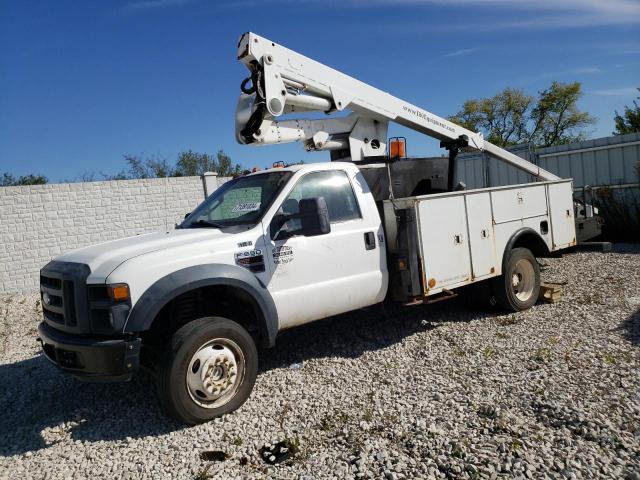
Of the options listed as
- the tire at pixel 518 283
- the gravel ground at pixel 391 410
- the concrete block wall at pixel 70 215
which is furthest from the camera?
the concrete block wall at pixel 70 215

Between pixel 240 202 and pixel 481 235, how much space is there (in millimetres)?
2903

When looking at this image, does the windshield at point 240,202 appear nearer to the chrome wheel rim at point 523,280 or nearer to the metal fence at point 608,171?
the chrome wheel rim at point 523,280

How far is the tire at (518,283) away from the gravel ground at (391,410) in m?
0.24

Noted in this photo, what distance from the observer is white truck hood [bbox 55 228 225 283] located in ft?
12.7

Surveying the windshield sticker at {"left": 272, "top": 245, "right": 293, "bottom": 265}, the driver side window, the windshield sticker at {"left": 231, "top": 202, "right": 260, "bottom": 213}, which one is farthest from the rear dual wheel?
the windshield sticker at {"left": 231, "top": 202, "right": 260, "bottom": 213}

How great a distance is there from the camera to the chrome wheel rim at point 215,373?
Result: 3.95 meters

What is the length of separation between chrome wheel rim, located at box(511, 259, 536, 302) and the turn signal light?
4.83 m

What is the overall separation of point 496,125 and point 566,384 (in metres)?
40.1

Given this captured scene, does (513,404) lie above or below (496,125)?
below

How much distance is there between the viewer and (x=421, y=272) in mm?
5168

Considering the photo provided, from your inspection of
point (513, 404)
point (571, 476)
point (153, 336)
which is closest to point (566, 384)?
point (513, 404)

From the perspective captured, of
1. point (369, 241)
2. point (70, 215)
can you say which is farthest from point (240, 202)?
point (70, 215)

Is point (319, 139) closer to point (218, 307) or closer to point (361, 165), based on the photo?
point (361, 165)

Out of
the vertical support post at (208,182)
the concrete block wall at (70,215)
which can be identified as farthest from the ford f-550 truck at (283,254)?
the vertical support post at (208,182)
